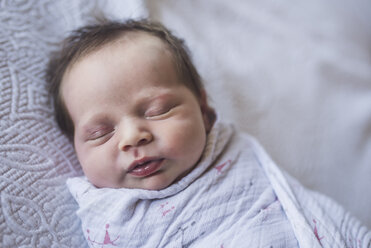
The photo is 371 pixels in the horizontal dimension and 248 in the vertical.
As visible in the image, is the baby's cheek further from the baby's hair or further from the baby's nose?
the baby's hair

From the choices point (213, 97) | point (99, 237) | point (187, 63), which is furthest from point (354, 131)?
point (99, 237)

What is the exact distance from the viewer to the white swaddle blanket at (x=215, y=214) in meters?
0.75

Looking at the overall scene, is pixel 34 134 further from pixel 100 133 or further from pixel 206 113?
pixel 206 113

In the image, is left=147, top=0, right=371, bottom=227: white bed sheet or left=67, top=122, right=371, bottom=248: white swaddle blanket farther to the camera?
left=147, top=0, right=371, bottom=227: white bed sheet

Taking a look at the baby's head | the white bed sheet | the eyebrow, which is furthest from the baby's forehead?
the white bed sheet

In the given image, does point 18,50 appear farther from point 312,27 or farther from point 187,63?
point 312,27

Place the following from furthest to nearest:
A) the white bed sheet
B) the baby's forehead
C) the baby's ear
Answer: the white bed sheet → the baby's ear → the baby's forehead

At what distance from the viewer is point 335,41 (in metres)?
1.36

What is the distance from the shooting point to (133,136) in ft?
2.46

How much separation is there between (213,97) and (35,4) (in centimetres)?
64

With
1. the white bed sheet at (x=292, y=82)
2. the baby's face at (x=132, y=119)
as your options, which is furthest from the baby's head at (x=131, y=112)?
the white bed sheet at (x=292, y=82)

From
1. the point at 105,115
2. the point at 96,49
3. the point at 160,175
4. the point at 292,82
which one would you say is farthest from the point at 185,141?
the point at 292,82

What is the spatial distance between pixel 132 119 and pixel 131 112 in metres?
0.02

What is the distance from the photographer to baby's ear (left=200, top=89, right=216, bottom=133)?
Answer: 38.5 inches
